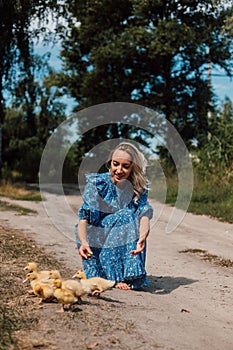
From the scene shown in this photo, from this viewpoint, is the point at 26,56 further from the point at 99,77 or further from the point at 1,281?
the point at 1,281

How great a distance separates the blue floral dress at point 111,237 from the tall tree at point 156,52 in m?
14.3

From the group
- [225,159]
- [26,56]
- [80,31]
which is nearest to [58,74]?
[80,31]

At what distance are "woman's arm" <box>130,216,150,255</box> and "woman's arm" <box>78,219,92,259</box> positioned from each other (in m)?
0.40

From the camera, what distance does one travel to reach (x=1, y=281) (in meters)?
4.91

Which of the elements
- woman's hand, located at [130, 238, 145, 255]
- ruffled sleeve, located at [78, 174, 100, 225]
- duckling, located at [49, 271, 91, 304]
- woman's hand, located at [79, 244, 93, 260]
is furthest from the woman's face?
duckling, located at [49, 271, 91, 304]

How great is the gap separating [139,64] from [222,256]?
14.7 meters

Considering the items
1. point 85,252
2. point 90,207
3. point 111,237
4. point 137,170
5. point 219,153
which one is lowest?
point 85,252

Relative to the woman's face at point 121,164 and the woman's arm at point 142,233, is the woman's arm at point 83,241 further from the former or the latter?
the woman's face at point 121,164

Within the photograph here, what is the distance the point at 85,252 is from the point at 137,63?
1681 centimetres

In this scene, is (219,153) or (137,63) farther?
(137,63)

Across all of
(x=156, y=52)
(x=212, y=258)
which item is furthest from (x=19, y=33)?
(x=212, y=258)

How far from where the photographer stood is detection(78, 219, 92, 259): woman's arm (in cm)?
486

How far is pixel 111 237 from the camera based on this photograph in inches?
202

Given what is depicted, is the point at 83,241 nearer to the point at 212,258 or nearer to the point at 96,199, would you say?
the point at 96,199
